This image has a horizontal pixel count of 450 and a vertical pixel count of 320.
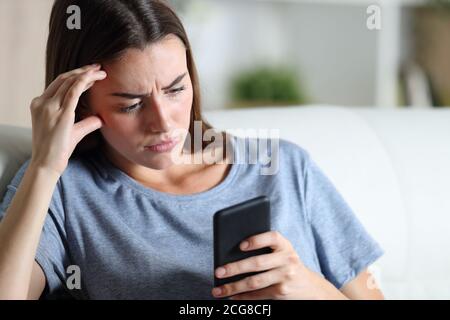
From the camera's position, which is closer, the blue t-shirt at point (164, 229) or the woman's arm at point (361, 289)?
the blue t-shirt at point (164, 229)

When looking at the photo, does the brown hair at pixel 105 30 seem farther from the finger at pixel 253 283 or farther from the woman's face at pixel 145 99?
the finger at pixel 253 283

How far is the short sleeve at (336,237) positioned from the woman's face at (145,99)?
0.93 feet

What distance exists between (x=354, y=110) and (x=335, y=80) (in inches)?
72.3

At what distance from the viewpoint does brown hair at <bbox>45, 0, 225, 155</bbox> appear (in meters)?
0.99

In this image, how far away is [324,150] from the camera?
4.57 ft

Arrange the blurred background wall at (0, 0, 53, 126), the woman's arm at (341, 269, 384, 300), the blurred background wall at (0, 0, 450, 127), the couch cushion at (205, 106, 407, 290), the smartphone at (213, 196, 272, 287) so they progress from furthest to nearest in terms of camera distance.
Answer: the blurred background wall at (0, 0, 450, 127) → the blurred background wall at (0, 0, 53, 126) → the couch cushion at (205, 106, 407, 290) → the woman's arm at (341, 269, 384, 300) → the smartphone at (213, 196, 272, 287)

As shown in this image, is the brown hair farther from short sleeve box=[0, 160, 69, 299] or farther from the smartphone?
the smartphone

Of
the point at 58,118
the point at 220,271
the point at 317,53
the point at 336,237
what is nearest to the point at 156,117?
the point at 58,118

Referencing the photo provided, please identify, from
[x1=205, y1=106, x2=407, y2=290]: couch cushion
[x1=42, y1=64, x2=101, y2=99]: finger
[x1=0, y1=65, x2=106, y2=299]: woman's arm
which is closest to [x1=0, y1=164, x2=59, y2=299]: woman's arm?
[x1=0, y1=65, x2=106, y2=299]: woman's arm

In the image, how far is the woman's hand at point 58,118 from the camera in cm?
95

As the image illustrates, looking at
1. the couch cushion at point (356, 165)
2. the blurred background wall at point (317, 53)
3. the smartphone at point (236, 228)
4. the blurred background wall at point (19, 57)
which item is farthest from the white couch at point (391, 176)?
the blurred background wall at point (317, 53)

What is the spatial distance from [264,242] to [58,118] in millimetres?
336

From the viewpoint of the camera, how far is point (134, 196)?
1102mm

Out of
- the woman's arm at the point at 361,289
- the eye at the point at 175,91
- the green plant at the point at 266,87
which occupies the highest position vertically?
the green plant at the point at 266,87
